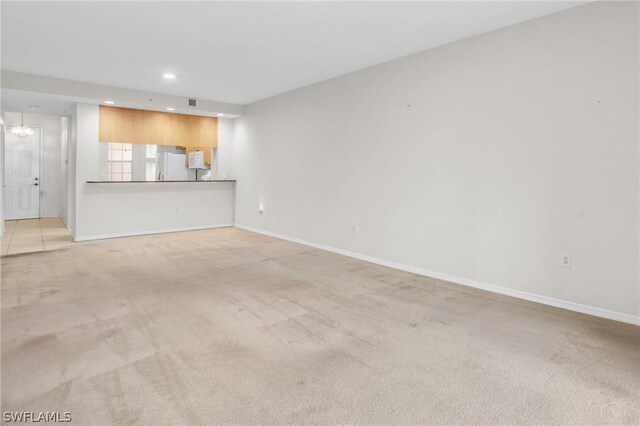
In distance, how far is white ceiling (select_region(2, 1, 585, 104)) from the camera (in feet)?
10.3

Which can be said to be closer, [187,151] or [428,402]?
[428,402]

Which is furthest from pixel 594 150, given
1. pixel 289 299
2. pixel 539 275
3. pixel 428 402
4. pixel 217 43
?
pixel 217 43

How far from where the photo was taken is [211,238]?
6.49 metres

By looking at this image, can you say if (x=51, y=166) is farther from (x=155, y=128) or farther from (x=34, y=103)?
(x=155, y=128)

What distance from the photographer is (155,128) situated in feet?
22.9

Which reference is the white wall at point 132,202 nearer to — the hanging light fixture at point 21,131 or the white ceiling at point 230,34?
the white ceiling at point 230,34

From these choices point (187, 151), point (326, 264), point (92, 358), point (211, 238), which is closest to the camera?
point (92, 358)

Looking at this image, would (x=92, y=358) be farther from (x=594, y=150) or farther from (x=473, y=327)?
(x=594, y=150)

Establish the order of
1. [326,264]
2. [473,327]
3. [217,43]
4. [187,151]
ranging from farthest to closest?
1. [187,151]
2. [326,264]
3. [217,43]
4. [473,327]

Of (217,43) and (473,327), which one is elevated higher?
(217,43)

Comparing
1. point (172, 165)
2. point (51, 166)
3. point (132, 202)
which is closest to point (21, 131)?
point (51, 166)

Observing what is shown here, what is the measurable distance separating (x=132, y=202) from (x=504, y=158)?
19.5 feet

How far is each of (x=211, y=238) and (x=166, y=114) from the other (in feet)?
8.38

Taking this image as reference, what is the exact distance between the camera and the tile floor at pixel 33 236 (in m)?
5.52
